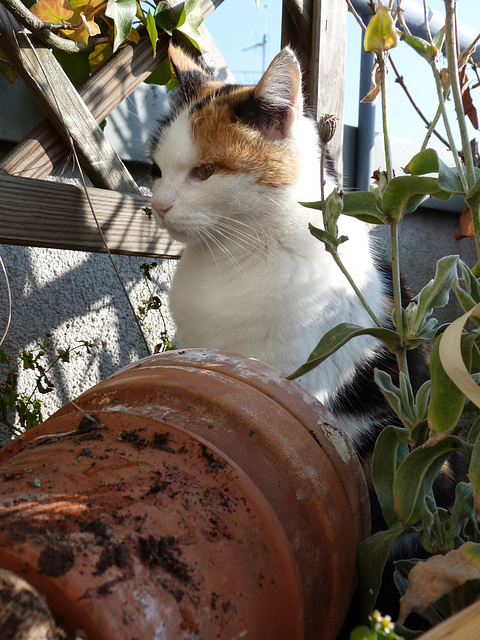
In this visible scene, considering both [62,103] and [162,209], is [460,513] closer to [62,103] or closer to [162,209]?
[162,209]

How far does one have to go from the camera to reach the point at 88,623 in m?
0.42

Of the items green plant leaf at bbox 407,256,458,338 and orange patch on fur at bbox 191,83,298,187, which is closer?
green plant leaf at bbox 407,256,458,338

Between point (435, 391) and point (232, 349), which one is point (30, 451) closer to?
point (435, 391)

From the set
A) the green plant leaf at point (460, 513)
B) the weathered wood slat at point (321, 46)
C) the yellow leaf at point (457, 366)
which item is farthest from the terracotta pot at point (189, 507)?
the weathered wood slat at point (321, 46)

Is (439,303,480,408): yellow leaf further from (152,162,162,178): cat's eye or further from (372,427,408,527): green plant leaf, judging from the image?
(152,162,162,178): cat's eye

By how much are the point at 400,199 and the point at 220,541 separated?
0.47 m

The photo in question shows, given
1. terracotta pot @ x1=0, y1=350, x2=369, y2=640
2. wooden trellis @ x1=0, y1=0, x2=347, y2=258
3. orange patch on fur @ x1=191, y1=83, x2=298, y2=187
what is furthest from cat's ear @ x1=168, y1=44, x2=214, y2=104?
terracotta pot @ x1=0, y1=350, x2=369, y2=640

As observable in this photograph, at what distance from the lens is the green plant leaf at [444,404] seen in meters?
0.60

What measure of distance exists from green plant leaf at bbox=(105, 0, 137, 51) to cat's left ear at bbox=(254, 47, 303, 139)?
0.41 meters

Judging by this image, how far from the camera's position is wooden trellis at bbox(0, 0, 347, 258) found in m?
1.28

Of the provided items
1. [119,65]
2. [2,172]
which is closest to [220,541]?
[2,172]

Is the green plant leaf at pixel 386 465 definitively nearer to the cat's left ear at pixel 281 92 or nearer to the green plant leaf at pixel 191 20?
the cat's left ear at pixel 281 92

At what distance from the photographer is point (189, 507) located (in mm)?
560

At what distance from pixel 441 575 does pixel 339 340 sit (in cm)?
30
